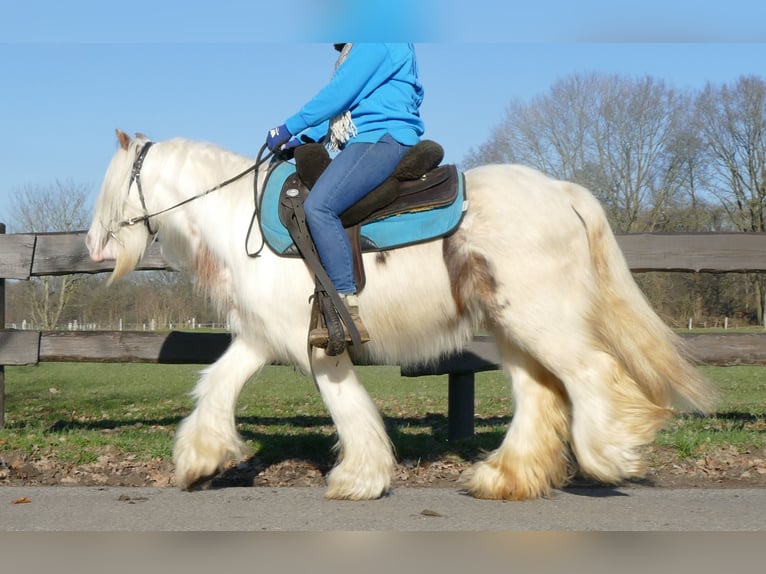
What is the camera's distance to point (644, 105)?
34562 millimetres

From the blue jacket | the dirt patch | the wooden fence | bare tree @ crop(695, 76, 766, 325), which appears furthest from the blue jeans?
bare tree @ crop(695, 76, 766, 325)

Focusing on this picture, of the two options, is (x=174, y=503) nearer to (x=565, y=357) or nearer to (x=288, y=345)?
(x=288, y=345)

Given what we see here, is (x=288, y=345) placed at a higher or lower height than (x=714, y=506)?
higher


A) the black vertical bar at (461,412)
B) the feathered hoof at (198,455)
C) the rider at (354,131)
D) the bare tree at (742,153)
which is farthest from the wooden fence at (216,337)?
the bare tree at (742,153)

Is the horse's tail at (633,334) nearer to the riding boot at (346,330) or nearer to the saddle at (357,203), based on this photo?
the saddle at (357,203)

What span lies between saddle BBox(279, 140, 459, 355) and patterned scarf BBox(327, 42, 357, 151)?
0.43 ft

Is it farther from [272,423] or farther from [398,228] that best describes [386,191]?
[272,423]

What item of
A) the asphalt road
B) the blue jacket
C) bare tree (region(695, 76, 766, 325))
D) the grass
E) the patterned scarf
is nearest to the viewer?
the asphalt road

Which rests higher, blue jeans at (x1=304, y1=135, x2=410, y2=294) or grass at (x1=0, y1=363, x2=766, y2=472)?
blue jeans at (x1=304, y1=135, x2=410, y2=294)

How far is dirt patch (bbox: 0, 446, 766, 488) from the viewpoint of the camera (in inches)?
225

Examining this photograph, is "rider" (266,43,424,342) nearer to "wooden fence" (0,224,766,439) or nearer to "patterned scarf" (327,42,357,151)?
"patterned scarf" (327,42,357,151)

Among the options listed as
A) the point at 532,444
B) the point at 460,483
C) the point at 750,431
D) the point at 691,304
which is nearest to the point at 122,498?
the point at 460,483

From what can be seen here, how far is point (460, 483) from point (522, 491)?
0.64 m

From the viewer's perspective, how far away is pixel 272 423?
875 cm
